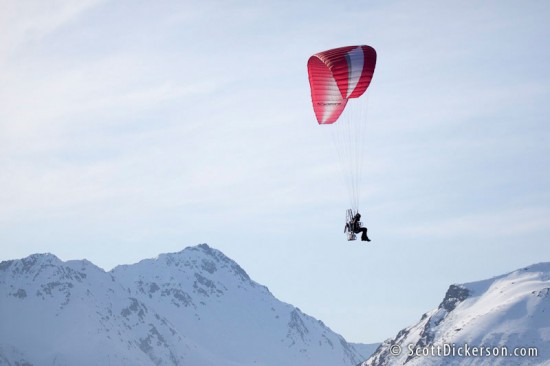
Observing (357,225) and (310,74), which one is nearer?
(357,225)

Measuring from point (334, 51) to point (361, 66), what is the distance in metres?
2.58

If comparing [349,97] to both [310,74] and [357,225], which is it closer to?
[310,74]

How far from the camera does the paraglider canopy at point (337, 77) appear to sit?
70.0m

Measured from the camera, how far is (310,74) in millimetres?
72875

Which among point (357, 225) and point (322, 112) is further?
point (322, 112)

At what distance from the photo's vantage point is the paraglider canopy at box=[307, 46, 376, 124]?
7000 cm

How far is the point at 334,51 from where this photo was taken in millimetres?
71875

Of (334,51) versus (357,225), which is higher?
(334,51)

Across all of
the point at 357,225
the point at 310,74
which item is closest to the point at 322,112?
the point at 310,74

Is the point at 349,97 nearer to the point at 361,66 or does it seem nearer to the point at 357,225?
the point at 361,66

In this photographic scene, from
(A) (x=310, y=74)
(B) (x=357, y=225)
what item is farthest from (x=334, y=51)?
(B) (x=357, y=225)

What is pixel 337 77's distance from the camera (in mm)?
70062

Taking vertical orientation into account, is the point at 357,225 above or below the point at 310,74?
below

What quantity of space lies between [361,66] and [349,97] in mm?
2350
